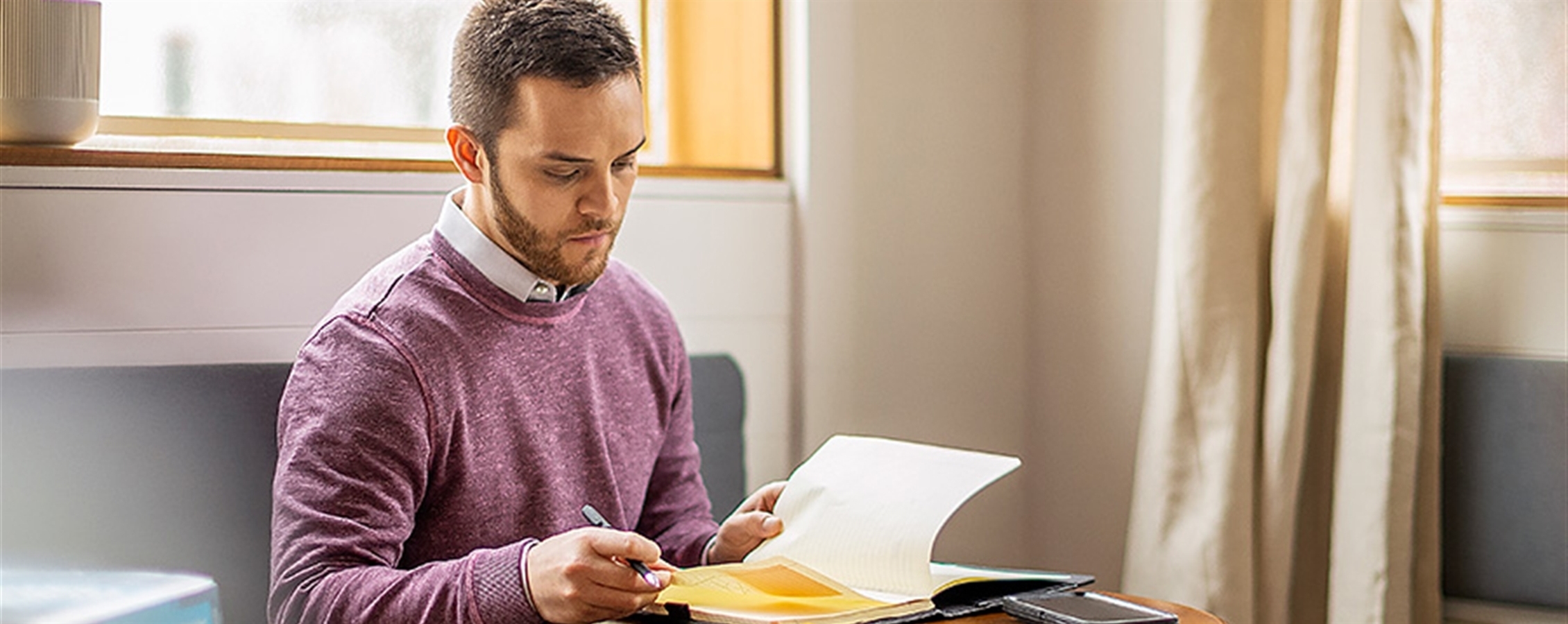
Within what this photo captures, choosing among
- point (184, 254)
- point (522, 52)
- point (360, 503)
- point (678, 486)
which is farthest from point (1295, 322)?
point (184, 254)

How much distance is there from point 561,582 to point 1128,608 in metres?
0.47

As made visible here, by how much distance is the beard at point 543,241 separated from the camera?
5.25 ft

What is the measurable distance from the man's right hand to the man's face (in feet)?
1.21

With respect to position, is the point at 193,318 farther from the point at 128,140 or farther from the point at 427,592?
the point at 427,592

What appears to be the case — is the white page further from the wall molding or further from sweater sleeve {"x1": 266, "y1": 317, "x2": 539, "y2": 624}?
the wall molding

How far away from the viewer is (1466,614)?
2.10m

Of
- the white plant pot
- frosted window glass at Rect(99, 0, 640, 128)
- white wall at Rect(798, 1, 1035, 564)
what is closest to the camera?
the white plant pot

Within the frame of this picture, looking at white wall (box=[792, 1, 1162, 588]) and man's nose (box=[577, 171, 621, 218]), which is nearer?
man's nose (box=[577, 171, 621, 218])

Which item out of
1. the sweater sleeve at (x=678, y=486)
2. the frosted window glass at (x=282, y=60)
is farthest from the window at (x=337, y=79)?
the sweater sleeve at (x=678, y=486)

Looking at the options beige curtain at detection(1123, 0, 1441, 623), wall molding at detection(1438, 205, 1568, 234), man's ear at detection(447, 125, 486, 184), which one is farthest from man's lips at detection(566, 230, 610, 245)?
wall molding at detection(1438, 205, 1568, 234)

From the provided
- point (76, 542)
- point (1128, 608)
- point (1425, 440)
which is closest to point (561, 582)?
point (1128, 608)

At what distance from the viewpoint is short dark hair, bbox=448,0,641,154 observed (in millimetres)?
1562

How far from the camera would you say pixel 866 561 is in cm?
144

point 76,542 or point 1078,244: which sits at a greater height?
point 1078,244
